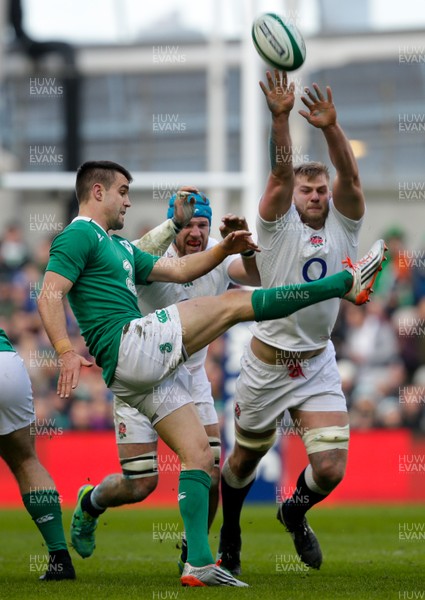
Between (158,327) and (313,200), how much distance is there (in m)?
1.77

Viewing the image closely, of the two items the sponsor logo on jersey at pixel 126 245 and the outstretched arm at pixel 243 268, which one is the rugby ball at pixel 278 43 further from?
the sponsor logo on jersey at pixel 126 245

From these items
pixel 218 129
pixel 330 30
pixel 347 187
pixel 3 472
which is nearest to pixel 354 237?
pixel 347 187

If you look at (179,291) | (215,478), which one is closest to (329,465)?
(215,478)

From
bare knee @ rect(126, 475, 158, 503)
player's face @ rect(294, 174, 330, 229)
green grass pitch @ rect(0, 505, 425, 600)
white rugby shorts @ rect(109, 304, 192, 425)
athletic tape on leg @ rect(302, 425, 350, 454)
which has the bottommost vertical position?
green grass pitch @ rect(0, 505, 425, 600)

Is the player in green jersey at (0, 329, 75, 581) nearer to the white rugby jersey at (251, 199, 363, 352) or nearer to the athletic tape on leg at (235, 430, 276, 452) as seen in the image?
the athletic tape on leg at (235, 430, 276, 452)

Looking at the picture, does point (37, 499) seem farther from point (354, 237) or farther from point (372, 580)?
point (354, 237)

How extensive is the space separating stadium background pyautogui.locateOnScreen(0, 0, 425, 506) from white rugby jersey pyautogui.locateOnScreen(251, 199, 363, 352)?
175 inches

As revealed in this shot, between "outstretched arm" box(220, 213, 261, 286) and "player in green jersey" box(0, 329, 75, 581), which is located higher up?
"outstretched arm" box(220, 213, 261, 286)

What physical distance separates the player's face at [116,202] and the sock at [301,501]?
2.19 meters

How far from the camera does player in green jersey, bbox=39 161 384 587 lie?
6.93 meters

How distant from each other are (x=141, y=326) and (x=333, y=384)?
5.84 feet

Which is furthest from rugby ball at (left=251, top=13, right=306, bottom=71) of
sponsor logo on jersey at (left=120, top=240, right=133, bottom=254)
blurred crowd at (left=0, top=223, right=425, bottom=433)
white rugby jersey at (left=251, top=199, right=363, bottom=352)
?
blurred crowd at (left=0, top=223, right=425, bottom=433)

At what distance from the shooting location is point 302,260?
8.10 meters

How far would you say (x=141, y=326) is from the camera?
7.05 m
